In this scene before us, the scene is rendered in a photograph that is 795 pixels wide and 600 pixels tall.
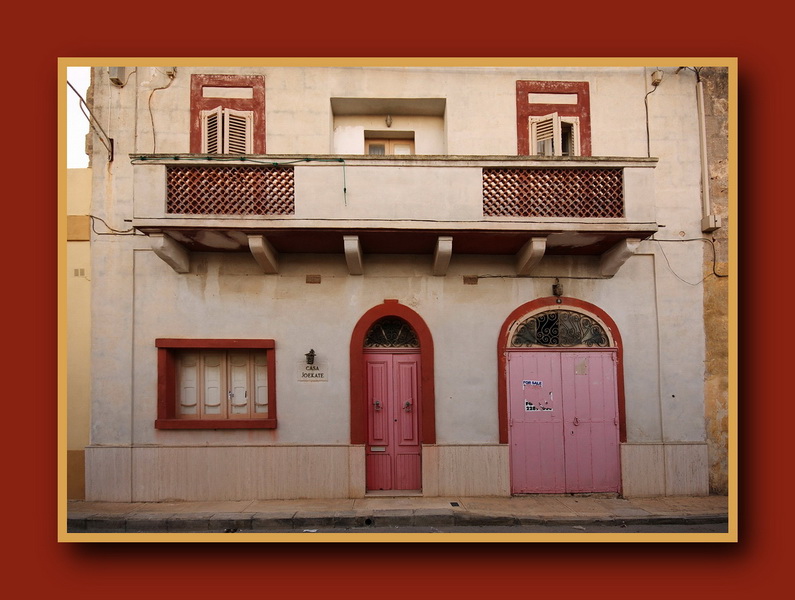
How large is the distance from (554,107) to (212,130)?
601 centimetres

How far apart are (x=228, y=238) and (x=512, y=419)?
550 centimetres

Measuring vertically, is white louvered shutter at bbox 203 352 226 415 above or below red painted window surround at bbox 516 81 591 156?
below

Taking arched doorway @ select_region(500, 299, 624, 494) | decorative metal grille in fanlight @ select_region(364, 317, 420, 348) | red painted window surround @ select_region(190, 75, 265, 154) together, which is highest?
red painted window surround @ select_region(190, 75, 265, 154)

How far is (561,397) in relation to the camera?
27.5 ft

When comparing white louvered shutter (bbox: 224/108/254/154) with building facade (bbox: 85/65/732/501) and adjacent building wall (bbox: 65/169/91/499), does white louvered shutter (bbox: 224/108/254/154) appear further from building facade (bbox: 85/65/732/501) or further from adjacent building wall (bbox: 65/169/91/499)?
adjacent building wall (bbox: 65/169/91/499)

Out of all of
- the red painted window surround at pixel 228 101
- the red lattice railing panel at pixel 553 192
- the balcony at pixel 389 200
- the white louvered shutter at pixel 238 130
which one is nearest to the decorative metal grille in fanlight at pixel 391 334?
the balcony at pixel 389 200

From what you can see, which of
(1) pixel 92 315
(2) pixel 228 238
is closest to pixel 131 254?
(1) pixel 92 315

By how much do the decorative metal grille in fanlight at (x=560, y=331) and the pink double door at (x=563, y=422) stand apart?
0.17m

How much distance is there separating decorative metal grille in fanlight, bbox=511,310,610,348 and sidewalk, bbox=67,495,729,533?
2571 millimetres

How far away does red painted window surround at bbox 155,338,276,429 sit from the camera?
8.09 m

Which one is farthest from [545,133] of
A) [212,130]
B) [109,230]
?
[109,230]

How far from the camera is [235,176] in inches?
301

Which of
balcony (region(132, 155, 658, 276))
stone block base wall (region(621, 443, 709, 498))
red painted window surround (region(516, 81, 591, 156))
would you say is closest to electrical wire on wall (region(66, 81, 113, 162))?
balcony (region(132, 155, 658, 276))

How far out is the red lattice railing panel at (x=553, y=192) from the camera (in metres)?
7.77
